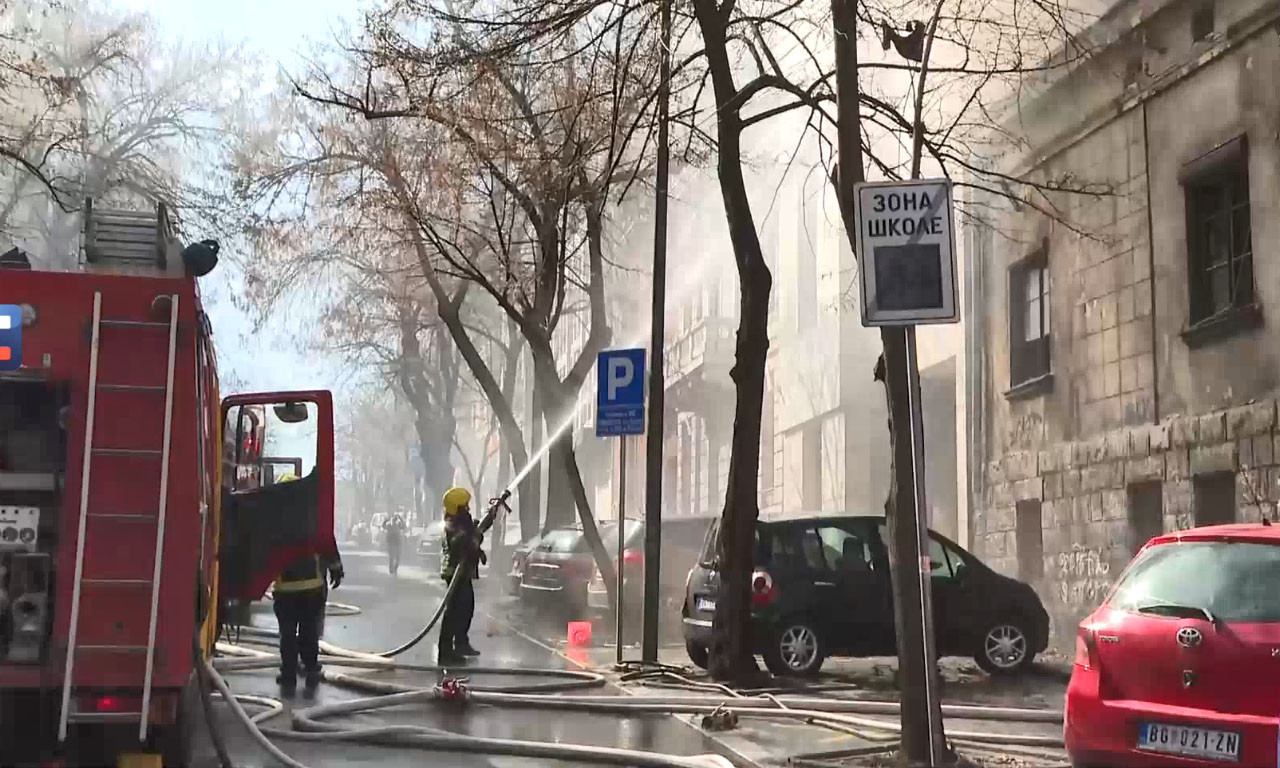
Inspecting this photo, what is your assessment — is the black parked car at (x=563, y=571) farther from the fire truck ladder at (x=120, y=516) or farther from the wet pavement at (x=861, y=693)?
the fire truck ladder at (x=120, y=516)

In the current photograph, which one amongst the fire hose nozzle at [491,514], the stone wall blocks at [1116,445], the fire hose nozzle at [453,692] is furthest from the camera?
the stone wall blocks at [1116,445]

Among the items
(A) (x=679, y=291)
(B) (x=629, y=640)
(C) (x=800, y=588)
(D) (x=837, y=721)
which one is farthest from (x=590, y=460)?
(D) (x=837, y=721)

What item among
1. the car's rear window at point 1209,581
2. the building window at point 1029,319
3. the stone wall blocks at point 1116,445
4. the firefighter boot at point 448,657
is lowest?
the firefighter boot at point 448,657

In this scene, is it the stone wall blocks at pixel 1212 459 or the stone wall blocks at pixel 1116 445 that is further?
the stone wall blocks at pixel 1116 445

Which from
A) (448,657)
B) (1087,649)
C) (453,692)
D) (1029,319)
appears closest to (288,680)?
(453,692)

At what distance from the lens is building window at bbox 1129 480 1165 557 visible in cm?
1535

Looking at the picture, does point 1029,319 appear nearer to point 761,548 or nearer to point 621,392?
point 621,392

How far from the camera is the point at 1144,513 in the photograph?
51.3 feet

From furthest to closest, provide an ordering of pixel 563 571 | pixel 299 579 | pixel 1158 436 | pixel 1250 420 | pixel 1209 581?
pixel 563 571
pixel 1158 436
pixel 1250 420
pixel 299 579
pixel 1209 581

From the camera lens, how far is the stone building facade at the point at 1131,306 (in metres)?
13.5

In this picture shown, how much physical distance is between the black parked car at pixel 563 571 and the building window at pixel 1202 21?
33.2ft

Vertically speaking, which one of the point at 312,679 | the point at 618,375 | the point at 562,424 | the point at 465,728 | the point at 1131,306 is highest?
the point at 1131,306

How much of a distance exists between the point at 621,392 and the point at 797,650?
3.12 meters

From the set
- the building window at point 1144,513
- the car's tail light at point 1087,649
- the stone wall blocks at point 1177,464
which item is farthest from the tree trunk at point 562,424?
the car's tail light at point 1087,649
